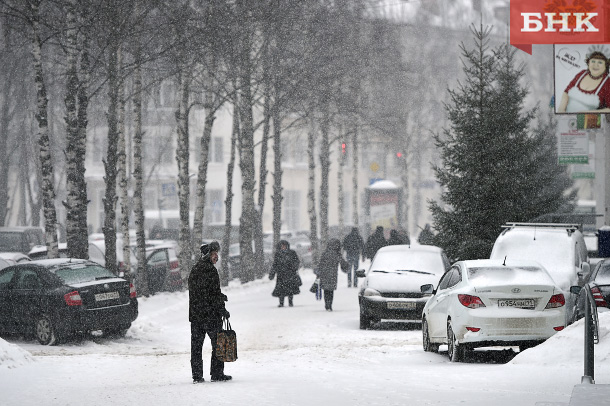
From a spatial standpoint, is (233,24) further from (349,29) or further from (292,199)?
(292,199)

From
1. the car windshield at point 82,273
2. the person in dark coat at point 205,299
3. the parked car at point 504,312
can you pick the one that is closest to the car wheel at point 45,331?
the car windshield at point 82,273

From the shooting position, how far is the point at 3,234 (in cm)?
3862

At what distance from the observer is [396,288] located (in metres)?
21.5

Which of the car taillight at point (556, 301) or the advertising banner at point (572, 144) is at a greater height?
the advertising banner at point (572, 144)

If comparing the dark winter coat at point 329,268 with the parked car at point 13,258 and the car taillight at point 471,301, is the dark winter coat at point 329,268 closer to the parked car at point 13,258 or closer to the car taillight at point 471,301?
the parked car at point 13,258

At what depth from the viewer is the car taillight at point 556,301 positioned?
49.2 feet

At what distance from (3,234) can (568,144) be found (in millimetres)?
18239

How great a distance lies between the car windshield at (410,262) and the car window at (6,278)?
264 inches

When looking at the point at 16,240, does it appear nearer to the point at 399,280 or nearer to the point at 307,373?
the point at 399,280

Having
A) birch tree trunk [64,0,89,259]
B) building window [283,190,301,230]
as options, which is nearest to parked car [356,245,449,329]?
birch tree trunk [64,0,89,259]

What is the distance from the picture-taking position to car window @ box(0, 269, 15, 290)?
20.1 metres

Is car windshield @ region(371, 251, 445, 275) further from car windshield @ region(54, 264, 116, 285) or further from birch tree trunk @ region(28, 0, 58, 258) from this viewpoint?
birch tree trunk @ region(28, 0, 58, 258)

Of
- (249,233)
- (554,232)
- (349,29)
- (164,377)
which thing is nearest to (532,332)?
(164,377)

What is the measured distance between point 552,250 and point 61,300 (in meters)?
8.27
